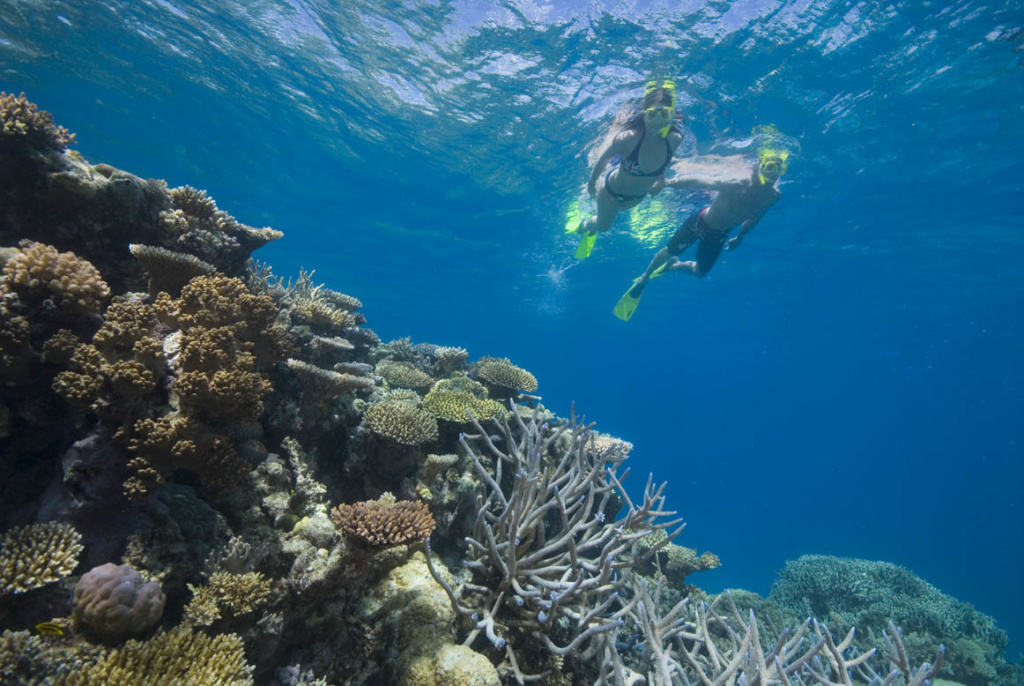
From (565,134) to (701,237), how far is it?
764 centimetres

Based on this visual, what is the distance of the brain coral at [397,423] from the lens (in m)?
4.19

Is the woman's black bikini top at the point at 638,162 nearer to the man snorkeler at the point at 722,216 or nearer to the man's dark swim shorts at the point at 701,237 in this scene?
the man snorkeler at the point at 722,216

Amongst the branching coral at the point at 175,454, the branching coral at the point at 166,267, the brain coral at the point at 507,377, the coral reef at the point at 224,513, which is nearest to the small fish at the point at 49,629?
the coral reef at the point at 224,513

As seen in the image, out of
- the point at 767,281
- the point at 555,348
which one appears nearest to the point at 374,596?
the point at 767,281

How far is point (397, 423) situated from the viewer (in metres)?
4.24

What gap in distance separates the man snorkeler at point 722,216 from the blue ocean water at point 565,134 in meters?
3.56

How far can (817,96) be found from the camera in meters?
13.9

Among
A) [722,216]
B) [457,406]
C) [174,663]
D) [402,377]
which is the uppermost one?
[722,216]

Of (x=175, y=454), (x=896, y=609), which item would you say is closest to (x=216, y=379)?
(x=175, y=454)

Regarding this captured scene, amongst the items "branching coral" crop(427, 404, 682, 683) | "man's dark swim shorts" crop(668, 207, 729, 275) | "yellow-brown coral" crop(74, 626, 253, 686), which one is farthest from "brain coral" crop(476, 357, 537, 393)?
"man's dark swim shorts" crop(668, 207, 729, 275)

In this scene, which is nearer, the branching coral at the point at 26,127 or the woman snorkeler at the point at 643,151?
the branching coral at the point at 26,127

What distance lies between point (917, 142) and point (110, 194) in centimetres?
2375

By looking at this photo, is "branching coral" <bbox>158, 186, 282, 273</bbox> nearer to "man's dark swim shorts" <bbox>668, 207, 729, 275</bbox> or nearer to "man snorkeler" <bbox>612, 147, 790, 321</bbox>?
"man snorkeler" <bbox>612, 147, 790, 321</bbox>

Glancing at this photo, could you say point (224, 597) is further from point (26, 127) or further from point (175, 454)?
point (26, 127)
